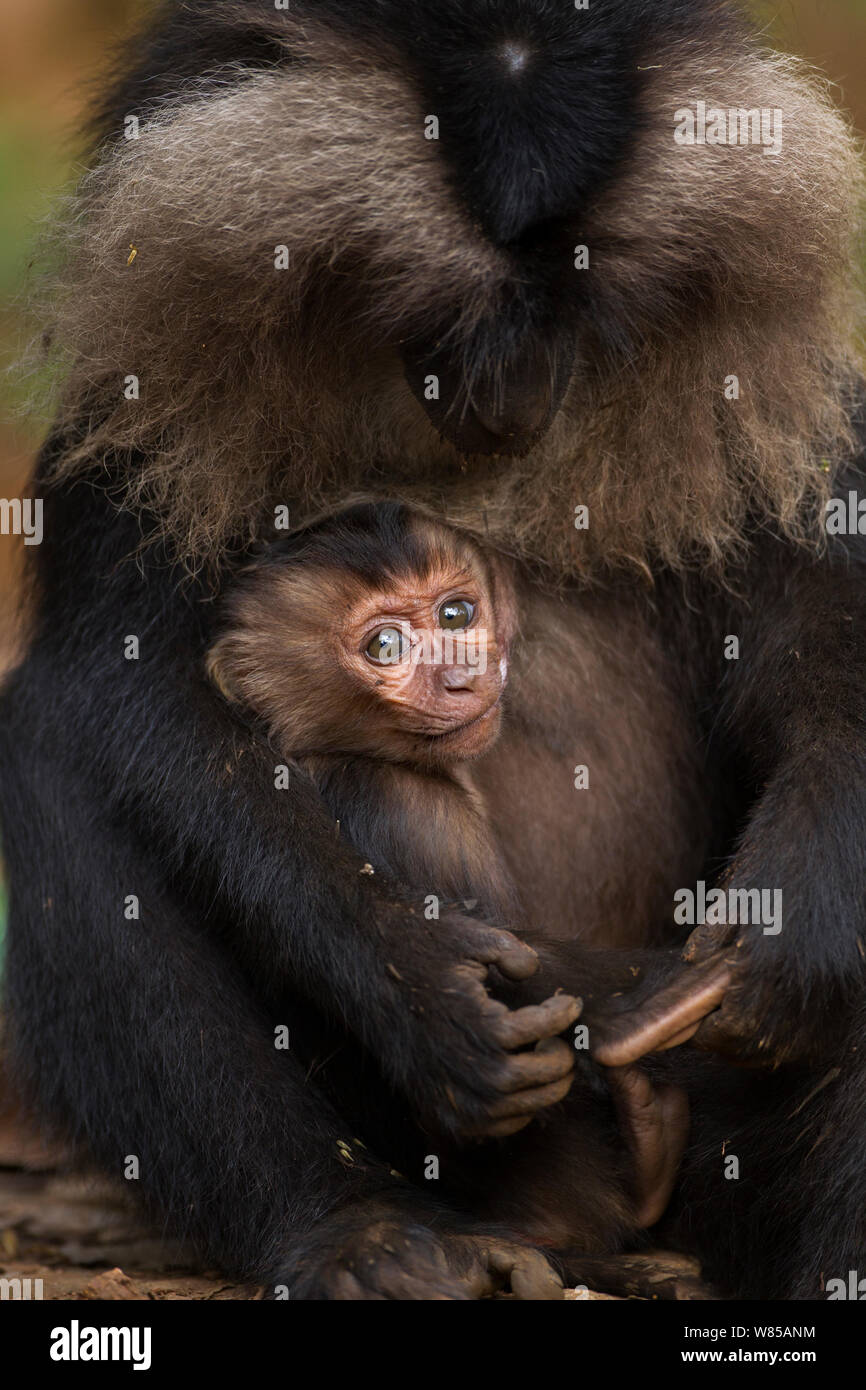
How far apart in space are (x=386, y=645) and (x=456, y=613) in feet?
0.55

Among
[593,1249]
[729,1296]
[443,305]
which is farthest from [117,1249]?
[443,305]

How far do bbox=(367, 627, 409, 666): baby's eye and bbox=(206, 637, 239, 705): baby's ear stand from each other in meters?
0.30

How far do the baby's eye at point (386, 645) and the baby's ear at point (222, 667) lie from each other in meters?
0.30

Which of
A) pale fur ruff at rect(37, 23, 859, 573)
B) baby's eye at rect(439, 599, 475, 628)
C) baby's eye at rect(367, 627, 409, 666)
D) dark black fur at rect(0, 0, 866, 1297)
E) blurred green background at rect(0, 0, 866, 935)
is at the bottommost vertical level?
dark black fur at rect(0, 0, 866, 1297)

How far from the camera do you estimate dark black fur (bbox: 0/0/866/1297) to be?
3.13 metres

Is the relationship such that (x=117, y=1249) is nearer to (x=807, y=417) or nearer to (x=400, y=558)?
(x=400, y=558)

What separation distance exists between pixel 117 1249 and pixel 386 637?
5.62 feet

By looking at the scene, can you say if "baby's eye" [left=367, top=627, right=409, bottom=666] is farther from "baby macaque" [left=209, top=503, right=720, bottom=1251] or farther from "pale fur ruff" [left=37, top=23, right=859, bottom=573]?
"pale fur ruff" [left=37, top=23, right=859, bottom=573]

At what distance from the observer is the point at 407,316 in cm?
321

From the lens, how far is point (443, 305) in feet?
10.3
